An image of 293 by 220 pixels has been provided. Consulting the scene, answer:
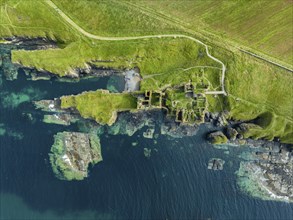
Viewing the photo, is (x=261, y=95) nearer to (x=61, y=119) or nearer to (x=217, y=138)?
(x=217, y=138)

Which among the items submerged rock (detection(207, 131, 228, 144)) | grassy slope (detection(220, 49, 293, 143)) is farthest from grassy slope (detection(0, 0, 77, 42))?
submerged rock (detection(207, 131, 228, 144))

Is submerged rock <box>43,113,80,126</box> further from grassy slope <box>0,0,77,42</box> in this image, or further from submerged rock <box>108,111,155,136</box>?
grassy slope <box>0,0,77,42</box>

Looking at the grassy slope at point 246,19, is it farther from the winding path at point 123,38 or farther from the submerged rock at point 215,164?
the submerged rock at point 215,164

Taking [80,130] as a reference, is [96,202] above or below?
below

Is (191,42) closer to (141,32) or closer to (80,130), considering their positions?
(141,32)

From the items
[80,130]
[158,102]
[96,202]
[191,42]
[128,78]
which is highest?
[191,42]

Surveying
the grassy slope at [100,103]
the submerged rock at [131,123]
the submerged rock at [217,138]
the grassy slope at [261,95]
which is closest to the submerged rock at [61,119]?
the grassy slope at [100,103]

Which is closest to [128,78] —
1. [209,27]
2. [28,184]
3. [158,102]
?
[158,102]
